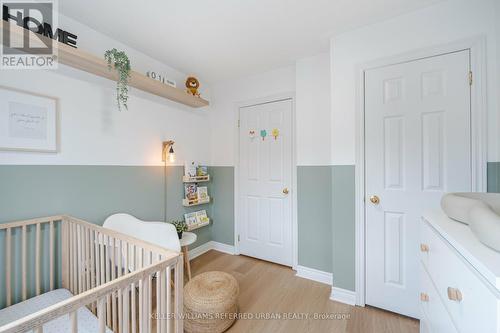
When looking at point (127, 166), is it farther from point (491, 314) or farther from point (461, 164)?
point (461, 164)

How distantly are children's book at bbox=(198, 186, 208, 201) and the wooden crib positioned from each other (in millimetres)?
1448

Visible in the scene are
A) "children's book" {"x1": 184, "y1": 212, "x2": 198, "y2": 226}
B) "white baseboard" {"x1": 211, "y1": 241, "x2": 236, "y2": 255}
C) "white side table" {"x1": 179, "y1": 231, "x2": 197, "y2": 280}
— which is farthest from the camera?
"white baseboard" {"x1": 211, "y1": 241, "x2": 236, "y2": 255}

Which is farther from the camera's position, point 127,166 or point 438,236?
point 127,166

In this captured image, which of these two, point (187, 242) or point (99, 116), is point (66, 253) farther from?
point (99, 116)

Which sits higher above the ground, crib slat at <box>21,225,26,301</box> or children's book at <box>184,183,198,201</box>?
children's book at <box>184,183,198,201</box>

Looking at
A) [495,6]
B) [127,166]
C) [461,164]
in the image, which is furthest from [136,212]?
[495,6]

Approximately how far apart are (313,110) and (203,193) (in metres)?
1.84

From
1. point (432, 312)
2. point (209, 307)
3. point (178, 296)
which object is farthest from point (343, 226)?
point (178, 296)

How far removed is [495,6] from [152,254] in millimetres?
2694

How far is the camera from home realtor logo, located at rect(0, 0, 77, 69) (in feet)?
4.41

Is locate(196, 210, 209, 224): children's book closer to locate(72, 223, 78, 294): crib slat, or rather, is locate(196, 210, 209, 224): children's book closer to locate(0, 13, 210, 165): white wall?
locate(0, 13, 210, 165): white wall

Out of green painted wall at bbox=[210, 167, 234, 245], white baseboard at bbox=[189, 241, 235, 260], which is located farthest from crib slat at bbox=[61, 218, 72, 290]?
green painted wall at bbox=[210, 167, 234, 245]

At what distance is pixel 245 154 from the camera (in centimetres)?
289

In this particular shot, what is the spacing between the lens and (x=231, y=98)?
2.99m
